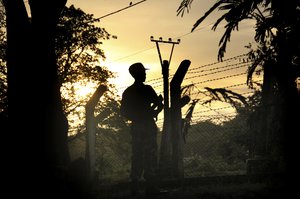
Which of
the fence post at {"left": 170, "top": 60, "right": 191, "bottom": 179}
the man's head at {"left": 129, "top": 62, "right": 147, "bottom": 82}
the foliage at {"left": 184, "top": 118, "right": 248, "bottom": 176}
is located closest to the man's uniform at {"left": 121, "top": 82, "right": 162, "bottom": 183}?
the man's head at {"left": 129, "top": 62, "right": 147, "bottom": 82}

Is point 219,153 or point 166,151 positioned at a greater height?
point 219,153

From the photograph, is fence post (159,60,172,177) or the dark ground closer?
the dark ground

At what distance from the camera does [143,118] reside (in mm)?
5730

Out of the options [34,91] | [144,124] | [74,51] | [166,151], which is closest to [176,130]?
[166,151]

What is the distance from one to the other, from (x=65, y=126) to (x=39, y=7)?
2.06 meters

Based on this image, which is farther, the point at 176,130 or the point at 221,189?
the point at 176,130

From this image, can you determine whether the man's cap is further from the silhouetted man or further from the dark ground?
the dark ground

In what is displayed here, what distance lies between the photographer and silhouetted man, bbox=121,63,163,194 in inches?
226

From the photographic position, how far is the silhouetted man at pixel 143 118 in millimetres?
5730

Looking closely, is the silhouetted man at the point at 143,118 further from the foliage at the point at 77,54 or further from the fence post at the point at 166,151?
the foliage at the point at 77,54

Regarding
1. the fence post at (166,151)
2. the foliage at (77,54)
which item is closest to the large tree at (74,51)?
the foliage at (77,54)

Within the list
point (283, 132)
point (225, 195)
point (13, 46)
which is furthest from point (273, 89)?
point (13, 46)

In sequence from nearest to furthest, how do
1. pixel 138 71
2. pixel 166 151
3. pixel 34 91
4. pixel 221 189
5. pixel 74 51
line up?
pixel 221 189, pixel 138 71, pixel 34 91, pixel 166 151, pixel 74 51

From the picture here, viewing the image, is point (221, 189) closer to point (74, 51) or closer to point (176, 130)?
point (176, 130)
